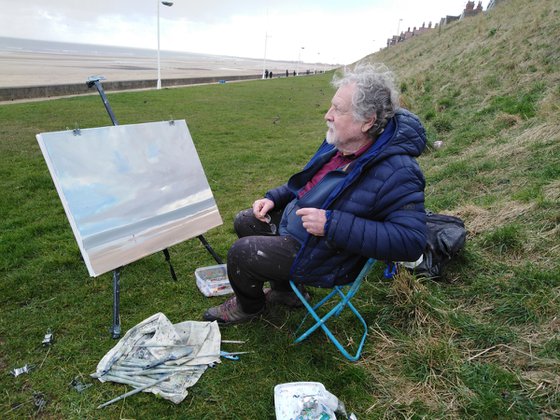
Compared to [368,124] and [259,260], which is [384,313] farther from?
[368,124]

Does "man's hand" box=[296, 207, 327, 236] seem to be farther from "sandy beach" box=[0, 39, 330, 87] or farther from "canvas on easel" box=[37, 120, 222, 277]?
"sandy beach" box=[0, 39, 330, 87]

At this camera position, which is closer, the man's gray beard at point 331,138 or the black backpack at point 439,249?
the man's gray beard at point 331,138

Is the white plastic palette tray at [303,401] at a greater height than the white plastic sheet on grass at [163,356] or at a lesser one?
greater

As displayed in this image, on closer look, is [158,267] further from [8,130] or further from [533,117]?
[8,130]

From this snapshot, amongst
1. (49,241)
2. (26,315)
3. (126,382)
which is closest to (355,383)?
(126,382)

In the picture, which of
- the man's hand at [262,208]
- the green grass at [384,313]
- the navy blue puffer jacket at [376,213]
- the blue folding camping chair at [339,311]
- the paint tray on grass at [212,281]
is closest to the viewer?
the navy blue puffer jacket at [376,213]

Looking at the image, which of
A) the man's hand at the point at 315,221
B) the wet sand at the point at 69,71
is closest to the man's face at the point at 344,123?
the man's hand at the point at 315,221

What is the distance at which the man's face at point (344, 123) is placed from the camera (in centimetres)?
214

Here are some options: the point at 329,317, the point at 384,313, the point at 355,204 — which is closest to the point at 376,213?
the point at 355,204

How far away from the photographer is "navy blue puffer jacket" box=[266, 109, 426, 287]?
1.97 meters

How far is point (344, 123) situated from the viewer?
2172mm

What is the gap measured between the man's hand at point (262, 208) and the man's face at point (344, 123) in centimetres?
70

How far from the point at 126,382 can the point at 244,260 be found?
0.97m

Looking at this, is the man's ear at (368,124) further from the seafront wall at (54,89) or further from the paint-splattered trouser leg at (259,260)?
the seafront wall at (54,89)
